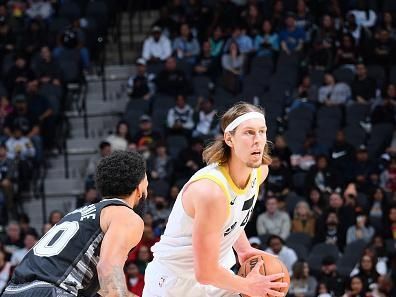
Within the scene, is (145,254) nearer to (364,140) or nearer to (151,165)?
(151,165)

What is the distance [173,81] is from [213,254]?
12.3 m

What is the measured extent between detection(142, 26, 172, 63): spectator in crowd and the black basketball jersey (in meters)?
14.2

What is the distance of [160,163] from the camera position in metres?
17.0

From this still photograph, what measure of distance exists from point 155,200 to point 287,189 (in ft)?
6.71

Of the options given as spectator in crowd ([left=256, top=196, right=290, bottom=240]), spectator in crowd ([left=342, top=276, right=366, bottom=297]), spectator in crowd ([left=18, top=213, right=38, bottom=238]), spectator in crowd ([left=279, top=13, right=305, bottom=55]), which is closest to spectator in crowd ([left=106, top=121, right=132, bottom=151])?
spectator in crowd ([left=18, top=213, right=38, bottom=238])

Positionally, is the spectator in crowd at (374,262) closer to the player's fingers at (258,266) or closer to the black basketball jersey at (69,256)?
the player's fingers at (258,266)

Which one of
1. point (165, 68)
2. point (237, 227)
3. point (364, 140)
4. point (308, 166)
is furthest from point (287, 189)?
point (237, 227)

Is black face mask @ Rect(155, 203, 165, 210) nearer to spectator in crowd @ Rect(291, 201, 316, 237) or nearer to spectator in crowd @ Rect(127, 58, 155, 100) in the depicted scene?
spectator in crowd @ Rect(291, 201, 316, 237)

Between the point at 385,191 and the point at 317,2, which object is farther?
the point at 317,2

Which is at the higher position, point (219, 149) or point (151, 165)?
point (219, 149)

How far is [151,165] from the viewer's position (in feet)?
55.7

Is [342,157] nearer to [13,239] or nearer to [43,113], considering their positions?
[13,239]

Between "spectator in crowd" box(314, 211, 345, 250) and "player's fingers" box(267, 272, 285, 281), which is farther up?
"player's fingers" box(267, 272, 285, 281)

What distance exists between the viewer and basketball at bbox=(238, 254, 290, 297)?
6.76m
